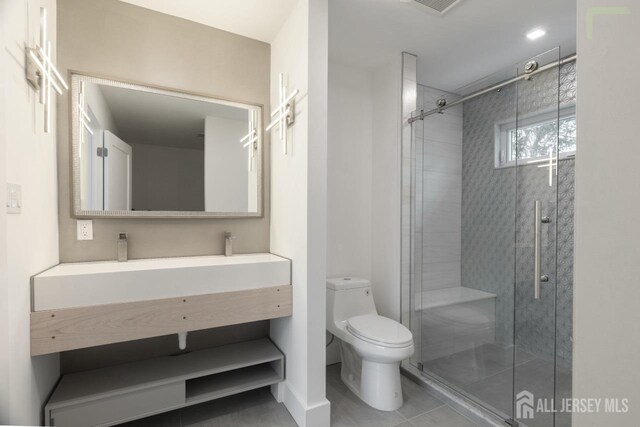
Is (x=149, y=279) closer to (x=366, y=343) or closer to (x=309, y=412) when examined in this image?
(x=309, y=412)

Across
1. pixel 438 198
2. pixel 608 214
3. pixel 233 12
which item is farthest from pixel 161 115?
pixel 608 214

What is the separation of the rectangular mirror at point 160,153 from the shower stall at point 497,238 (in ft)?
4.39

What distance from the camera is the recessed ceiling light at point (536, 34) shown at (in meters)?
2.11

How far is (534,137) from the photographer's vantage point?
1.75 meters

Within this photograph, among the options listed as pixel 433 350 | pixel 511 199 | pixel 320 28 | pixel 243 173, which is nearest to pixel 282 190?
pixel 243 173

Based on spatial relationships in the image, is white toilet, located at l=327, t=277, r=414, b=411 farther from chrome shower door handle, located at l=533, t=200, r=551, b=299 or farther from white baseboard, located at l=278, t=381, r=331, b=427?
chrome shower door handle, located at l=533, t=200, r=551, b=299

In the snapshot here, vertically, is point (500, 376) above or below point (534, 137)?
below

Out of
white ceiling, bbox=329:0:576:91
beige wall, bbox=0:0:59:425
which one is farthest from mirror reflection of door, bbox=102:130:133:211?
white ceiling, bbox=329:0:576:91

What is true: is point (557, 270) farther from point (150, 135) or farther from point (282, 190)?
point (150, 135)

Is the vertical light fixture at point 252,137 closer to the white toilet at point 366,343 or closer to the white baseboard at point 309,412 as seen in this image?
the white toilet at point 366,343

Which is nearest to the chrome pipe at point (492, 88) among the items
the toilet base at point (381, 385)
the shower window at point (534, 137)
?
the shower window at point (534, 137)

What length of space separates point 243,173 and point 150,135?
629 mm

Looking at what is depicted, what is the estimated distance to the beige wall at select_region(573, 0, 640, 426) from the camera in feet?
2.20

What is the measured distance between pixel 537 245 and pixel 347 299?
1.30m
